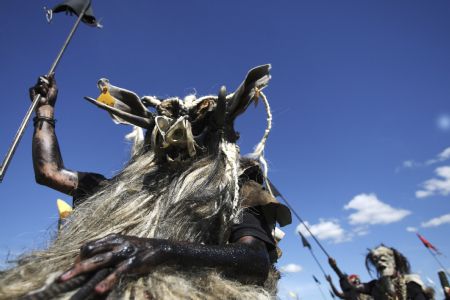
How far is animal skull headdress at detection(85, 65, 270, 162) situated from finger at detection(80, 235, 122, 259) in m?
0.83

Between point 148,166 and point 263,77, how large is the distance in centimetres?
84

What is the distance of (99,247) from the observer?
1.02m

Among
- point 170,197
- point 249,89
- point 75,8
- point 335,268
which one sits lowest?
point 170,197

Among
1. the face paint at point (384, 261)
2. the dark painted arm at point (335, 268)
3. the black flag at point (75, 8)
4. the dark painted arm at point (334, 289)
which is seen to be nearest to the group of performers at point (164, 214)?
the black flag at point (75, 8)

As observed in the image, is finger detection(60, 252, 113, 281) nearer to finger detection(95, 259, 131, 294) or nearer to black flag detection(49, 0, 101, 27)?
finger detection(95, 259, 131, 294)

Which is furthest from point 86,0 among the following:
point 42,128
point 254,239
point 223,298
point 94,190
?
point 223,298

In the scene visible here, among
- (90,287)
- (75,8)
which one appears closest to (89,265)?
(90,287)

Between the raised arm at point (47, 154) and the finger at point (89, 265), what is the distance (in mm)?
1215

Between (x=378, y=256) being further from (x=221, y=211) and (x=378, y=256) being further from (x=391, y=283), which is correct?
(x=221, y=211)

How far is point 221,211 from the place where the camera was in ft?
5.37

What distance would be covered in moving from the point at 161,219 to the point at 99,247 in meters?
0.55

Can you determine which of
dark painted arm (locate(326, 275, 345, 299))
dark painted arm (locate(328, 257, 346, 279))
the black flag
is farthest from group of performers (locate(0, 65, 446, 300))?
dark painted arm (locate(326, 275, 345, 299))

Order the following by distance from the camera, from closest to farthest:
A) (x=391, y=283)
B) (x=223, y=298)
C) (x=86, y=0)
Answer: (x=223, y=298) < (x=86, y=0) < (x=391, y=283)

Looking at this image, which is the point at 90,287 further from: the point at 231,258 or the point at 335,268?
the point at 335,268
